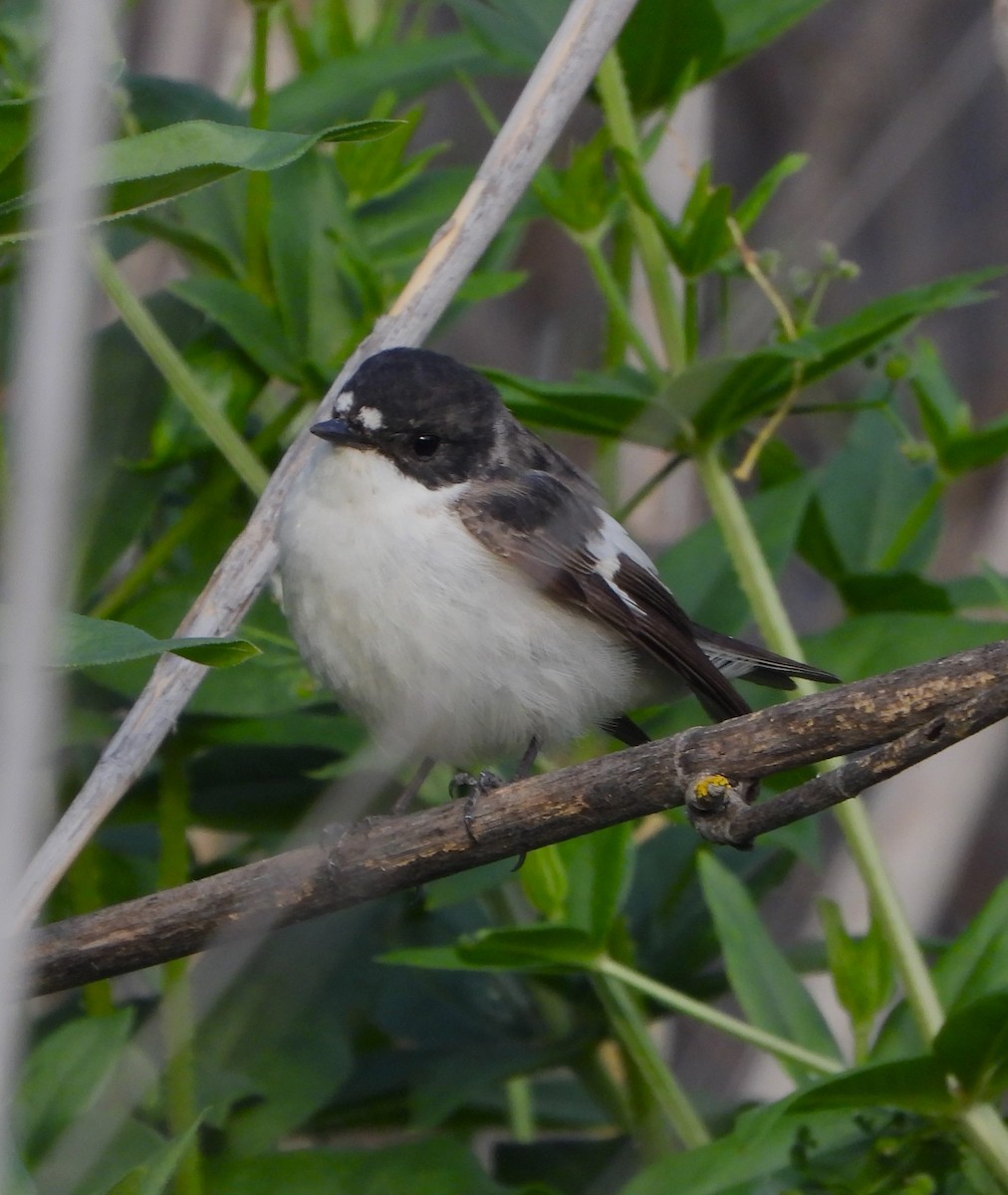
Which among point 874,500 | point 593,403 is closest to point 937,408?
point 874,500

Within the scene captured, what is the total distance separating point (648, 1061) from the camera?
269cm

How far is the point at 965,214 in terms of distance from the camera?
7430 mm

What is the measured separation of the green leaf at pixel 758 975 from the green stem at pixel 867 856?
7.4 inches

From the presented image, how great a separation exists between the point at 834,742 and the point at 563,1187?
1.54 m

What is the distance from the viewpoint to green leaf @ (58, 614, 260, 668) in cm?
155

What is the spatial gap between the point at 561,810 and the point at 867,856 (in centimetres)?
72

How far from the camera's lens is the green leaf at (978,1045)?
7.29 ft

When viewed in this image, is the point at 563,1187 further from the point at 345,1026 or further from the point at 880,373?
the point at 880,373

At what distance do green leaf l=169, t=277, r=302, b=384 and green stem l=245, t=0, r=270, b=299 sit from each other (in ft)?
0.40

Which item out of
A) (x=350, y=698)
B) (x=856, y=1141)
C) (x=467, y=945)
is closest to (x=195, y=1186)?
(x=467, y=945)

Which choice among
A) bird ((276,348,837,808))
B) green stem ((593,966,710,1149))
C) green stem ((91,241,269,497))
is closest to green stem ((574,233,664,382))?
bird ((276,348,837,808))

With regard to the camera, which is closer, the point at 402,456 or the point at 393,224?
the point at 402,456

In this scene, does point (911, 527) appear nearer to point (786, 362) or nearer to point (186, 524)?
point (786, 362)

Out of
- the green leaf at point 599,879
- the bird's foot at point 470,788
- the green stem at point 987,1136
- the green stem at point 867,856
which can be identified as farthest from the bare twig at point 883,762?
the green stem at point 987,1136
